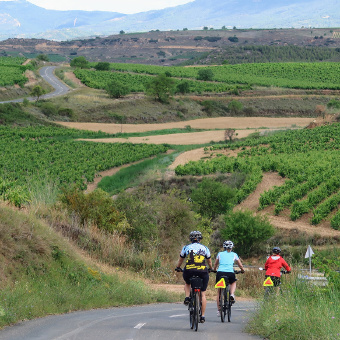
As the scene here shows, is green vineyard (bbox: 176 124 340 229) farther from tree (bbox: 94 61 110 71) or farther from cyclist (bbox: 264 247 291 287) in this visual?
tree (bbox: 94 61 110 71)

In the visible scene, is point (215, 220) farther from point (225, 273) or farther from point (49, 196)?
point (225, 273)

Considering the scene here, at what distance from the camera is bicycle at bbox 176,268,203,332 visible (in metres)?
11.6

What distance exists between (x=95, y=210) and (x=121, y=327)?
1001 cm

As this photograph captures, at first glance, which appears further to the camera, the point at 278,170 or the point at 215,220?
the point at 278,170

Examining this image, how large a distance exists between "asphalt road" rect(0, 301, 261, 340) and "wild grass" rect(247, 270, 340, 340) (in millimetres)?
401

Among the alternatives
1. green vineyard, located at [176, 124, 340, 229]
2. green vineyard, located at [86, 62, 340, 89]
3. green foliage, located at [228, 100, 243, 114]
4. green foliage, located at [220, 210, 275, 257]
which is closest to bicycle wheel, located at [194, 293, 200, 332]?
green foliage, located at [220, 210, 275, 257]

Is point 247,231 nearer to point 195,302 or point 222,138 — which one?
point 195,302

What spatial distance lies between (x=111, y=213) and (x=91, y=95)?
76.7 metres

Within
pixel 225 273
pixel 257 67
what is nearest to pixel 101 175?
pixel 225 273

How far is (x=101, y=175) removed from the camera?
52.7 m

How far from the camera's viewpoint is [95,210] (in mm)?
21375

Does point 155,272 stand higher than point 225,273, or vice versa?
point 225,273

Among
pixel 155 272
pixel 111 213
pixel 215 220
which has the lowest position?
pixel 215 220

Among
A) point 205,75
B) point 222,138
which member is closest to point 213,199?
point 222,138
